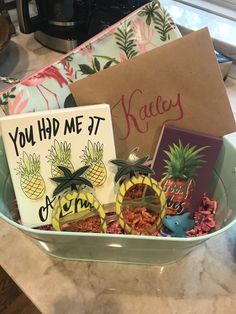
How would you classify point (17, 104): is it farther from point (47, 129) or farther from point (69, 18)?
point (69, 18)

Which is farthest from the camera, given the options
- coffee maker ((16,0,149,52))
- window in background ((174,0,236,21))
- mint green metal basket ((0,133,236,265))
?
window in background ((174,0,236,21))

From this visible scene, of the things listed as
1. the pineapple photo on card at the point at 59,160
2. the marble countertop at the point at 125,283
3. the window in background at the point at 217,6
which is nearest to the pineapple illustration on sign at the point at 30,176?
the pineapple photo on card at the point at 59,160

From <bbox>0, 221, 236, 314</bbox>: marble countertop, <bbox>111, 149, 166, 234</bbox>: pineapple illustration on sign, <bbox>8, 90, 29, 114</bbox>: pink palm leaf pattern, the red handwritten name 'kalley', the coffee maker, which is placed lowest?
<bbox>0, 221, 236, 314</bbox>: marble countertop

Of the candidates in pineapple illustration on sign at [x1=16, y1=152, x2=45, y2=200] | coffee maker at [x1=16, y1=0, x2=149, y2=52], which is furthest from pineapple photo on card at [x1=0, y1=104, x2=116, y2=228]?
coffee maker at [x1=16, y1=0, x2=149, y2=52]

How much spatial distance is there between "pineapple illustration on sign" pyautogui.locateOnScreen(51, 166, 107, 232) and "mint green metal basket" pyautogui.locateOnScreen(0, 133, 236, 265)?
39 mm

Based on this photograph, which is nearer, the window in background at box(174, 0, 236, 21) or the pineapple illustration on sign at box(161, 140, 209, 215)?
the pineapple illustration on sign at box(161, 140, 209, 215)

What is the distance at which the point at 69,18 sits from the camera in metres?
0.96

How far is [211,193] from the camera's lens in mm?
620

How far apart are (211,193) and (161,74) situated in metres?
0.21

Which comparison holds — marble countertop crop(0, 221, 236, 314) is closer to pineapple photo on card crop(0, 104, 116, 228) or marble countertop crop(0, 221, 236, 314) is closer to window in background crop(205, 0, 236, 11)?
pineapple photo on card crop(0, 104, 116, 228)

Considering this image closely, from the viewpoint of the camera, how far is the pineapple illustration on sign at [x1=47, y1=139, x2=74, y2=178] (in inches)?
21.9

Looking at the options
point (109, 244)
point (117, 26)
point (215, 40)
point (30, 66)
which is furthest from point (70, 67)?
point (215, 40)

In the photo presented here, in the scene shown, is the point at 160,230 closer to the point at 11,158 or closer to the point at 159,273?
the point at 159,273

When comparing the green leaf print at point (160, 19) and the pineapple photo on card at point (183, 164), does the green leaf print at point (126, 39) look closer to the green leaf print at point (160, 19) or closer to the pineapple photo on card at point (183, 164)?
the green leaf print at point (160, 19)
